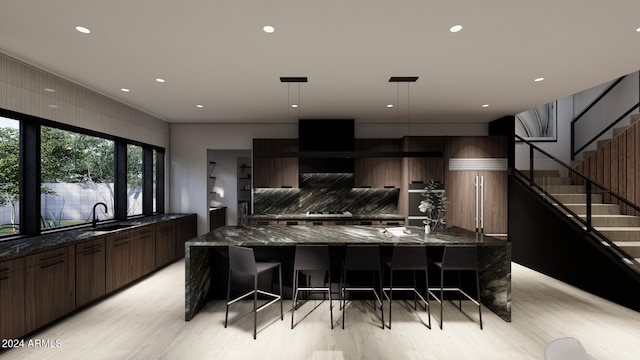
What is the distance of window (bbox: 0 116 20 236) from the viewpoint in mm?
3182

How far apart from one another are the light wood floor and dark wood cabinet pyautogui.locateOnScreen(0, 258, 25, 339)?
211mm

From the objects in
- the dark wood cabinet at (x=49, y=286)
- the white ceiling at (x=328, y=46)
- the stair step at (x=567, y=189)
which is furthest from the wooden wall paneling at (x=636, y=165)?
the dark wood cabinet at (x=49, y=286)

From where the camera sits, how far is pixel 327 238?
332 centimetres

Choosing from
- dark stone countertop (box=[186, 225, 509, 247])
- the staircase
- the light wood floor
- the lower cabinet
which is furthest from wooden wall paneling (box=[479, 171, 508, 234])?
the lower cabinet

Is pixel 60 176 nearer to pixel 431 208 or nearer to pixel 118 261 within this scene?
pixel 118 261

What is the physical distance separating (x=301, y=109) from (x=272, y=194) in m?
2.10

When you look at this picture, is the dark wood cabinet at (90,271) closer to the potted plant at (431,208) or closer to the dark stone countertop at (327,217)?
the dark stone countertop at (327,217)

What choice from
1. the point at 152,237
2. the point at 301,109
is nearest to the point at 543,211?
the point at 301,109

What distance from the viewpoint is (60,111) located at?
12.3 feet

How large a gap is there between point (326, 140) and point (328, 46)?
9.77 ft

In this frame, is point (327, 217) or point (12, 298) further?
point (327, 217)

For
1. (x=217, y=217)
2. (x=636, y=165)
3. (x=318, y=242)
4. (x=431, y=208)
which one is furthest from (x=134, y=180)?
(x=636, y=165)

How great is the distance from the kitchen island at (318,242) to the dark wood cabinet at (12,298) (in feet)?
4.65

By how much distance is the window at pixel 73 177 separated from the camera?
12.2ft
